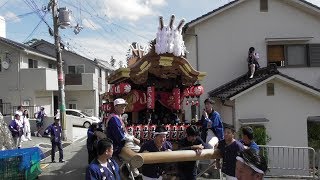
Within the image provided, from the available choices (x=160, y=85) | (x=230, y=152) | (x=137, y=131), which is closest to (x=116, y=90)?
(x=137, y=131)

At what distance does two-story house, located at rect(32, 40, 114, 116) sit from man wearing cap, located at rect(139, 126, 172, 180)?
28722mm

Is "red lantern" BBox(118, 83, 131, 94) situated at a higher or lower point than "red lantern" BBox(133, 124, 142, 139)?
higher

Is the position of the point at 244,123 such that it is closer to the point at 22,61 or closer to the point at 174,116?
the point at 174,116

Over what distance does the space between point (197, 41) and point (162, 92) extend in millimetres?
7144

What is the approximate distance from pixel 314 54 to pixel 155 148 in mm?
13955

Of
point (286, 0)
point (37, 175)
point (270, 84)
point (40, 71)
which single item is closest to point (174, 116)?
point (37, 175)

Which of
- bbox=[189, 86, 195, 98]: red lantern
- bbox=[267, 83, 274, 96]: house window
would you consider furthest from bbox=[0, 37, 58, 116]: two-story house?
bbox=[189, 86, 195, 98]: red lantern

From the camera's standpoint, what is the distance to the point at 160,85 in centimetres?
1130

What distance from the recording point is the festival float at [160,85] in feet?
32.3

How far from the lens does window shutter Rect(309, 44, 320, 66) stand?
58.6 feet

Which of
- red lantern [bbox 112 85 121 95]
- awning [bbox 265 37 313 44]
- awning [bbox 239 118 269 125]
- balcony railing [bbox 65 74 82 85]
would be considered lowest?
awning [bbox 239 118 269 125]

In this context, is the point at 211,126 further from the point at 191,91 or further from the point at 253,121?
the point at 253,121

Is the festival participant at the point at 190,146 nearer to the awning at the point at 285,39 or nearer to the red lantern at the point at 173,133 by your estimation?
the red lantern at the point at 173,133

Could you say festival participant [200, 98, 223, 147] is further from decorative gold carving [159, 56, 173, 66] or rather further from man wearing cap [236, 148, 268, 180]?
man wearing cap [236, 148, 268, 180]
